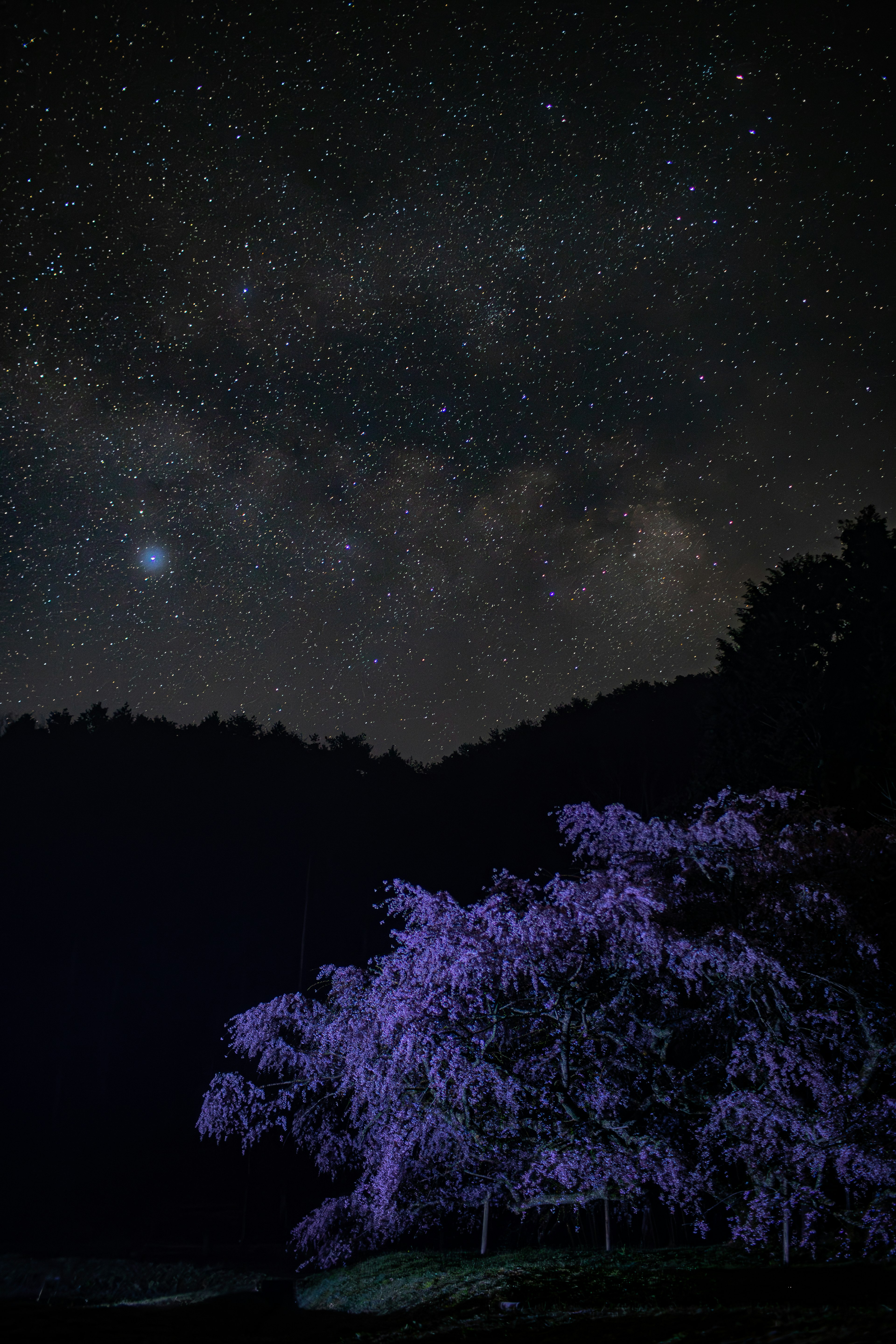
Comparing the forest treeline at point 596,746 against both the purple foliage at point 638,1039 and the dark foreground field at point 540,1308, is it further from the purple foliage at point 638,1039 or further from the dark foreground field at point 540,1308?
the dark foreground field at point 540,1308

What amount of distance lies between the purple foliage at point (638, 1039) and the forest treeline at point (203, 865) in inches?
530

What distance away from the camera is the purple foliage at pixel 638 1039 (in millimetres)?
9805

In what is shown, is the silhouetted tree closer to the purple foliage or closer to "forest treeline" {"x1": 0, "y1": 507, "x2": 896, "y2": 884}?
"forest treeline" {"x1": 0, "y1": 507, "x2": 896, "y2": 884}

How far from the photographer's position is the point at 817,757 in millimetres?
19484

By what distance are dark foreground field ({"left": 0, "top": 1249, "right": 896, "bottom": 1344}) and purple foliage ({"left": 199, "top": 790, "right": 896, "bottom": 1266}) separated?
0.91 m

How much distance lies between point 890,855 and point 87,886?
3811cm

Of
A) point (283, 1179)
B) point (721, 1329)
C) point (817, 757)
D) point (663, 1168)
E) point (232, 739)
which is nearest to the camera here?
point (721, 1329)

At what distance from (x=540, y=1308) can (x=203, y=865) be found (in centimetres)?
3742

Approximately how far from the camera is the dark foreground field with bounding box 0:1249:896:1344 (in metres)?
6.01

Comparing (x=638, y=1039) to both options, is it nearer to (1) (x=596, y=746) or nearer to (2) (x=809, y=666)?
(2) (x=809, y=666)

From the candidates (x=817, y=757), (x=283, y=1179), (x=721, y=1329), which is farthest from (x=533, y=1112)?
(x=283, y=1179)

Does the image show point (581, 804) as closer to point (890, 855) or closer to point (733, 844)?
point (733, 844)

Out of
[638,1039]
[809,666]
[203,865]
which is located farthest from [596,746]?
[638,1039]

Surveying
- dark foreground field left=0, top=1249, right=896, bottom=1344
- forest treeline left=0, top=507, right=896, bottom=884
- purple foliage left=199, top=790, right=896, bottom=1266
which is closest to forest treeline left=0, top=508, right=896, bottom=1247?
forest treeline left=0, top=507, right=896, bottom=884
